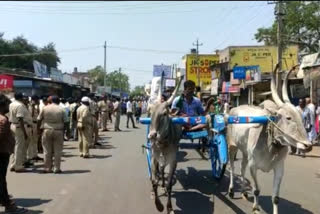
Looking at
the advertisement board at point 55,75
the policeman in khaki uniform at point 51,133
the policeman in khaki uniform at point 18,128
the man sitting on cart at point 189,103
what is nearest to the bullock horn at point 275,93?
the man sitting on cart at point 189,103

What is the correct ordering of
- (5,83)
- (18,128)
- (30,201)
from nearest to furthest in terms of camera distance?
(30,201) → (18,128) → (5,83)

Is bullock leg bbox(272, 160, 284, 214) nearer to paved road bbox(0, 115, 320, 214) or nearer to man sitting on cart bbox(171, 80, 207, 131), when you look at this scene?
paved road bbox(0, 115, 320, 214)

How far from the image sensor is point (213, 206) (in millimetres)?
8805

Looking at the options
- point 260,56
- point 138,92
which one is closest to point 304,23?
point 260,56

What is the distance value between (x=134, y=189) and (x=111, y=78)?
5489 inches

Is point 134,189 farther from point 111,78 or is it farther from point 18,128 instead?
point 111,78

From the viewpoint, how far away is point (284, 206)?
8797mm

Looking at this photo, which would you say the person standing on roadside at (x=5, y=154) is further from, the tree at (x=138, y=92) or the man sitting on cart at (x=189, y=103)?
the tree at (x=138, y=92)

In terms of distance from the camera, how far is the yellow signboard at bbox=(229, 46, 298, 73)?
163 ft

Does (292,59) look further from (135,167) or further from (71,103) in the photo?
(135,167)

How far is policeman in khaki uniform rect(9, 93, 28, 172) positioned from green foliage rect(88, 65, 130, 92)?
114 meters

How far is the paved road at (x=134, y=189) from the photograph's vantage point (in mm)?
8664

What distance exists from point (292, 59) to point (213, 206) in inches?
1751

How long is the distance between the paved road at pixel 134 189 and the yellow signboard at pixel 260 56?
35760 millimetres
